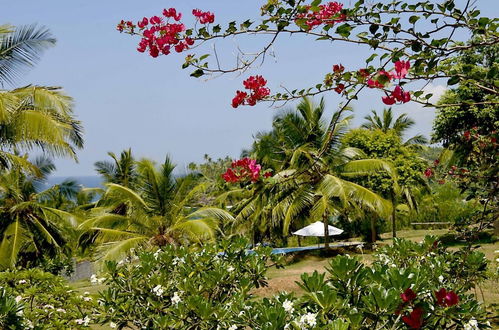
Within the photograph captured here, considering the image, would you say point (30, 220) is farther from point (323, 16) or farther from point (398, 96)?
point (398, 96)

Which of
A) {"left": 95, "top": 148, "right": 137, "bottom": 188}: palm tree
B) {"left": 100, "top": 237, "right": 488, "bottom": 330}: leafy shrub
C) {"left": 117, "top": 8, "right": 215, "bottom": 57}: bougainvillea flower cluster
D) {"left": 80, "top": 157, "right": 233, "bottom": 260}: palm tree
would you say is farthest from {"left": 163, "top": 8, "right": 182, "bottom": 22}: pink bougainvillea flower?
{"left": 95, "top": 148, "right": 137, "bottom": 188}: palm tree

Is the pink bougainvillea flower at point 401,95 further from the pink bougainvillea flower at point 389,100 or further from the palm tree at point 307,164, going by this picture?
the palm tree at point 307,164

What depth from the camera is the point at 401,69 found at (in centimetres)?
225

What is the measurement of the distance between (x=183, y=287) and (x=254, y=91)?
237 centimetres

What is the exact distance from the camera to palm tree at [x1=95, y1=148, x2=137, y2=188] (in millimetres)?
19308

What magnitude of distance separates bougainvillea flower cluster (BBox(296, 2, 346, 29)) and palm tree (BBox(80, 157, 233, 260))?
10.5m

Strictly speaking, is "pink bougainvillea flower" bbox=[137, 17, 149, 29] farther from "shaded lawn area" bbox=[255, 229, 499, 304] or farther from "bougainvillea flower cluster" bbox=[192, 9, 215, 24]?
"shaded lawn area" bbox=[255, 229, 499, 304]

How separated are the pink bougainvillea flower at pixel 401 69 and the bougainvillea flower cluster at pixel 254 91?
3.76ft

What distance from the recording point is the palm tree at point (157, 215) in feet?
43.6

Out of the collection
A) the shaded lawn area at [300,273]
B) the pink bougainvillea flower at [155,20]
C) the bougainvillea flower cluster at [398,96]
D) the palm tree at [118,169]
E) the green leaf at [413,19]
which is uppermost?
the palm tree at [118,169]

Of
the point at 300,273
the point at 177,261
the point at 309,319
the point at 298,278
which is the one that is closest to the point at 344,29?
the point at 309,319

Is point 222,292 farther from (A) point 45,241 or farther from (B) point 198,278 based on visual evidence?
(A) point 45,241

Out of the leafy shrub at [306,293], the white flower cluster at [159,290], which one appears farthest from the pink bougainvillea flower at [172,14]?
the white flower cluster at [159,290]

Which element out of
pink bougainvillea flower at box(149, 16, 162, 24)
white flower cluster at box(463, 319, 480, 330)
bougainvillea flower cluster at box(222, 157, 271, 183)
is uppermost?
pink bougainvillea flower at box(149, 16, 162, 24)
